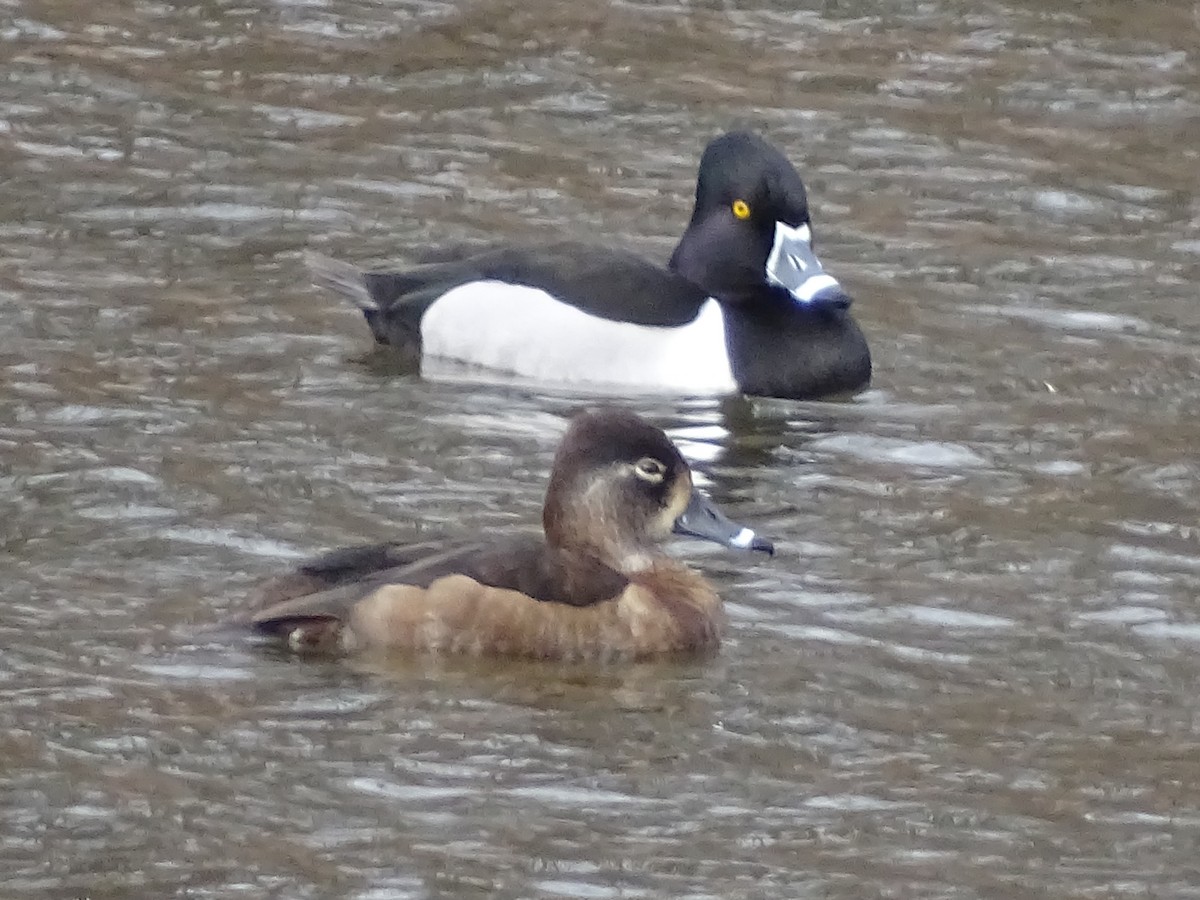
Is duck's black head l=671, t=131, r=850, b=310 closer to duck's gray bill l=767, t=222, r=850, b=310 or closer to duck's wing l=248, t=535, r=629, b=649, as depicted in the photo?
duck's gray bill l=767, t=222, r=850, b=310

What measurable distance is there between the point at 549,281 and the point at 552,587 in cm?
353

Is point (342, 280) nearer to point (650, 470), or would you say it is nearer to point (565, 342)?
point (565, 342)

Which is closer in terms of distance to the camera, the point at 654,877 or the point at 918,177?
the point at 654,877

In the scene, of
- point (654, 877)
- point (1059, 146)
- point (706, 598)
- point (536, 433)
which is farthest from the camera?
point (1059, 146)

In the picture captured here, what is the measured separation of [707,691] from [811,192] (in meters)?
5.79

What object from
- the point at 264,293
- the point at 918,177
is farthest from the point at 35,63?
the point at 918,177

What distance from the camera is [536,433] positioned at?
32.5ft

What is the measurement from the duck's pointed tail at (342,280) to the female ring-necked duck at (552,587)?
335 cm

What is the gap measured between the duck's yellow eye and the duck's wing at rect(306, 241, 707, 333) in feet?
9.57

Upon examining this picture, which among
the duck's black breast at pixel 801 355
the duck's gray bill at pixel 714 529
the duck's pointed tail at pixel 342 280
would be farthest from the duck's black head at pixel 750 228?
the duck's gray bill at pixel 714 529

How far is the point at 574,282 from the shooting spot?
35.3ft

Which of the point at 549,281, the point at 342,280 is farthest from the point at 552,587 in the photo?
the point at 342,280

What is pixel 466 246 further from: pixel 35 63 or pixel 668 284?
pixel 35 63

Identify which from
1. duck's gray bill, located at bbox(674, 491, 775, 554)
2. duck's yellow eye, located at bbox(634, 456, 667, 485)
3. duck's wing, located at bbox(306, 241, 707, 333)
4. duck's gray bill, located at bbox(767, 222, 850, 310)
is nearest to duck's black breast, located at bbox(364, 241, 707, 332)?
duck's wing, located at bbox(306, 241, 707, 333)
